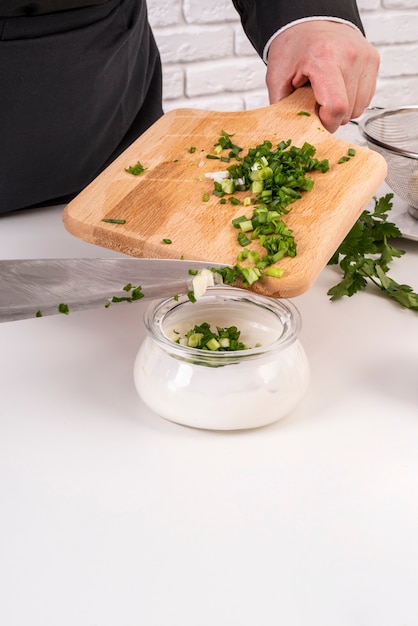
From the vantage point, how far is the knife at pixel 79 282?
78cm

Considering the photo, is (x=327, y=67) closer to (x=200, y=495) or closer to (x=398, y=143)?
(x=398, y=143)

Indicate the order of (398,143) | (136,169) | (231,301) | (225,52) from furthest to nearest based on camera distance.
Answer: (225,52)
(398,143)
(136,169)
(231,301)

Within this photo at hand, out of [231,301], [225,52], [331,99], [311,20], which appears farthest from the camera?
[225,52]

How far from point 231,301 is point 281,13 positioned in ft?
2.04

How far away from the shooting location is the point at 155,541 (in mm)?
689

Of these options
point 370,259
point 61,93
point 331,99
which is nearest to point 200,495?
point 370,259

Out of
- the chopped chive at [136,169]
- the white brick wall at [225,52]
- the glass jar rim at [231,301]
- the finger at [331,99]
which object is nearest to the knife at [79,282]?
the glass jar rim at [231,301]

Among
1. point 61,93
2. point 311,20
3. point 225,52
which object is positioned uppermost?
point 311,20

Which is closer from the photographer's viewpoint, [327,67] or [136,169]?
[136,169]

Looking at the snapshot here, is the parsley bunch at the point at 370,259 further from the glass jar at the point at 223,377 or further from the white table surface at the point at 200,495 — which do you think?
the glass jar at the point at 223,377

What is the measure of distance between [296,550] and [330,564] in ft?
0.10

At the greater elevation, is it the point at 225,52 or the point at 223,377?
the point at 223,377

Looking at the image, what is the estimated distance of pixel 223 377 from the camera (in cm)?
79

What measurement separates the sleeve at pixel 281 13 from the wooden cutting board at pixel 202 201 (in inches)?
8.2
